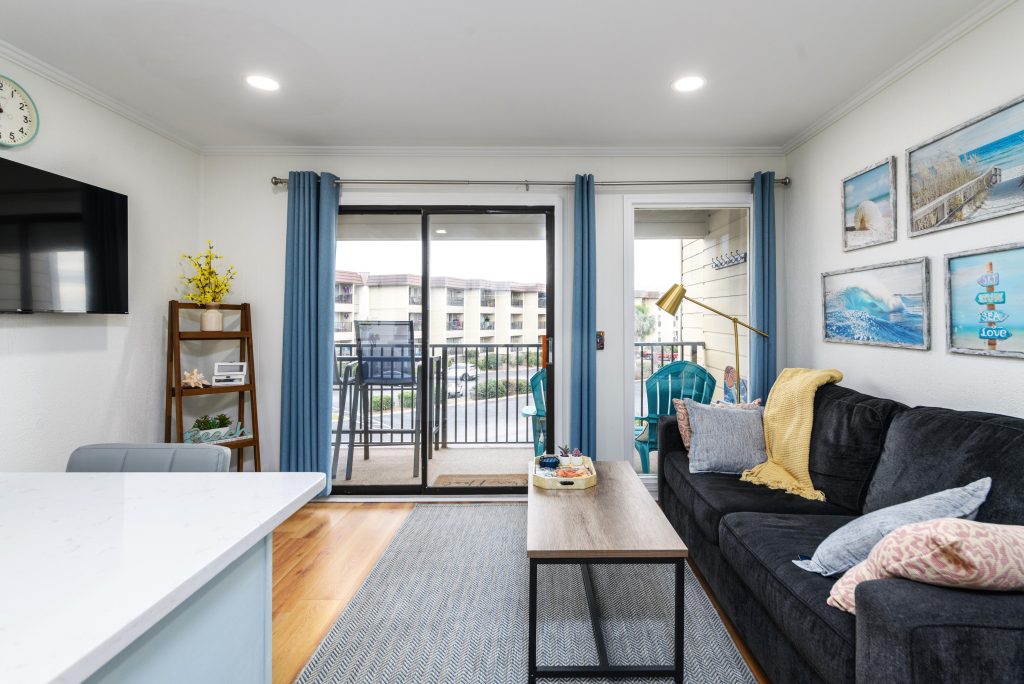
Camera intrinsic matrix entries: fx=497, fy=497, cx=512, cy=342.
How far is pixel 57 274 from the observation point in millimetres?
2494

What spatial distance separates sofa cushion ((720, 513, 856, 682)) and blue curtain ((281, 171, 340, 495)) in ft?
8.84

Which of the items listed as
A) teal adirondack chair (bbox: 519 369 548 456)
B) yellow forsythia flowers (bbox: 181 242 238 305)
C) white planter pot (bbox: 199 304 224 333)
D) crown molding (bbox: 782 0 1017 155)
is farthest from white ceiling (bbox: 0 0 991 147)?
teal adirondack chair (bbox: 519 369 548 456)

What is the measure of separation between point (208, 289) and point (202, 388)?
675 millimetres

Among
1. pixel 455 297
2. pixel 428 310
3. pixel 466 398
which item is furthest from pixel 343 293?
pixel 466 398

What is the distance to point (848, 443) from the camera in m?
2.33

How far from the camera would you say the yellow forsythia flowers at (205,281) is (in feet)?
11.1

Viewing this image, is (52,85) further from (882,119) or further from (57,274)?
(882,119)

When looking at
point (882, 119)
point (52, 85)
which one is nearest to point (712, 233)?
point (882, 119)

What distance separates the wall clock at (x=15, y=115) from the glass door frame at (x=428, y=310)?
1673 mm

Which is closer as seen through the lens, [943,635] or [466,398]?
[943,635]

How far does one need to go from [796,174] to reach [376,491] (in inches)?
153

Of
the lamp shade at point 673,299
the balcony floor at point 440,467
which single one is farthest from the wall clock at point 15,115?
the lamp shade at point 673,299

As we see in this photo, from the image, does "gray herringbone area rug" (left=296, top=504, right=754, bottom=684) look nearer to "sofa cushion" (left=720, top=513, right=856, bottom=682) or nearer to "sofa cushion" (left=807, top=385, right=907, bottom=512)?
"sofa cushion" (left=720, top=513, right=856, bottom=682)

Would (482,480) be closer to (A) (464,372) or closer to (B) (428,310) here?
(A) (464,372)
